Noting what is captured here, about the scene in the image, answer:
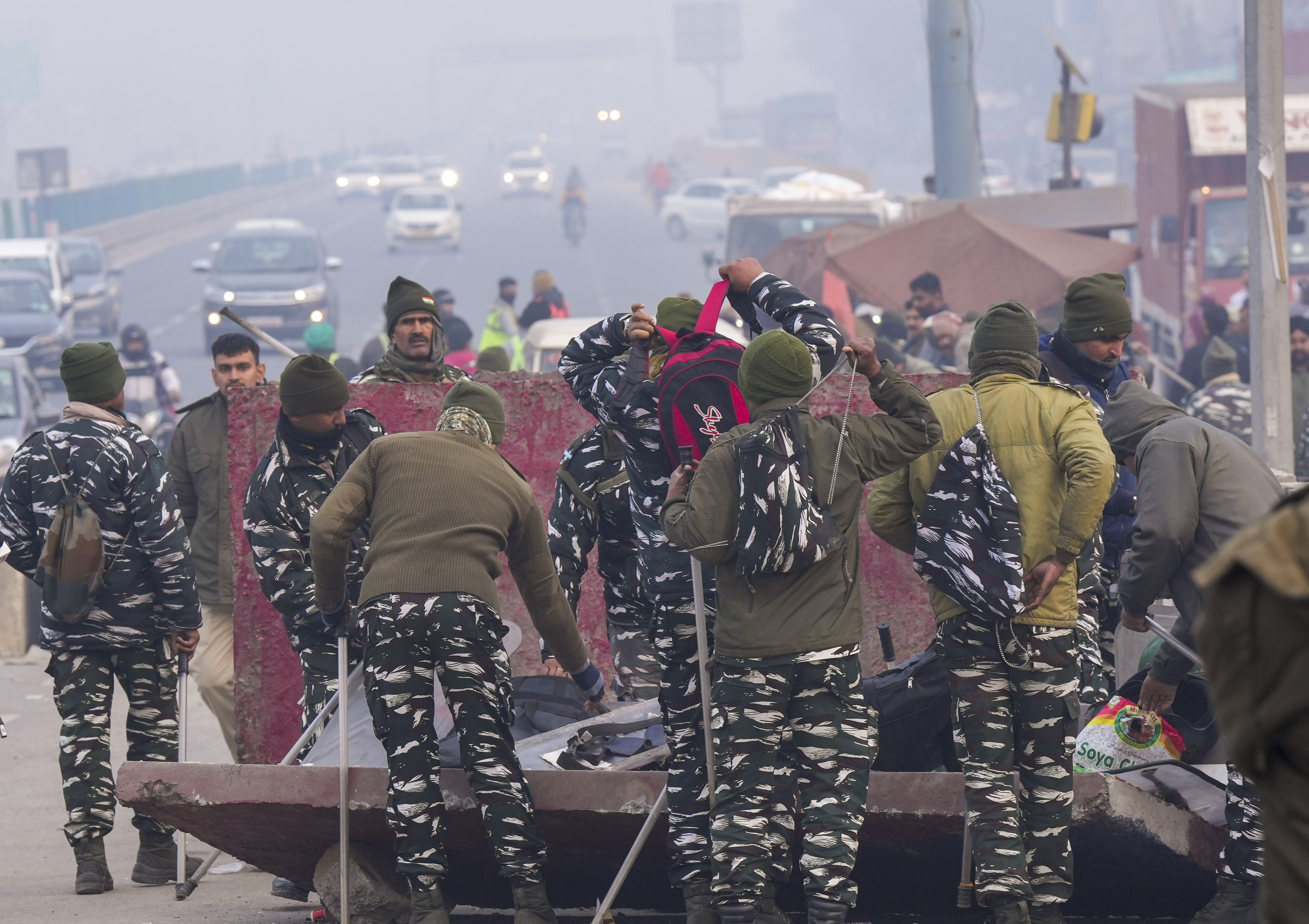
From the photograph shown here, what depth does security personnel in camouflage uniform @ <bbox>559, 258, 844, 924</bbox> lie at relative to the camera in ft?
18.5

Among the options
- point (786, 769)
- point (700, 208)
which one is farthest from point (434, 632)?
point (700, 208)

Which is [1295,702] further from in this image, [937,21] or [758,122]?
[758,122]

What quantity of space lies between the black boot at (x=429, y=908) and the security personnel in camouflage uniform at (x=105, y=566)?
179cm

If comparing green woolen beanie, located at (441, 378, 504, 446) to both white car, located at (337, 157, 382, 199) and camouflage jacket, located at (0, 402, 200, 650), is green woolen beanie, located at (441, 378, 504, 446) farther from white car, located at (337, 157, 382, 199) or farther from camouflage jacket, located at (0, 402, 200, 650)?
white car, located at (337, 157, 382, 199)

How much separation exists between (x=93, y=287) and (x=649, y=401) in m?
26.9

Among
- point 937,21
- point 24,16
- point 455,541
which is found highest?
point 24,16

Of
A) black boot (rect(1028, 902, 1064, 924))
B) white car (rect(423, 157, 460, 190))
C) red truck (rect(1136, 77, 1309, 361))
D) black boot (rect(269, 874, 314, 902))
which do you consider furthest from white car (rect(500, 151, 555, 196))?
black boot (rect(1028, 902, 1064, 924))

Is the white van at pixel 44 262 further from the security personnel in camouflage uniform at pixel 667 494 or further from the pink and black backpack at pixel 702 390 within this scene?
the pink and black backpack at pixel 702 390

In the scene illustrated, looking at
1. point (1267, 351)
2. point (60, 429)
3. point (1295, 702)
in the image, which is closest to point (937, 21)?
point (1267, 351)

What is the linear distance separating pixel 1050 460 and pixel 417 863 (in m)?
2.36

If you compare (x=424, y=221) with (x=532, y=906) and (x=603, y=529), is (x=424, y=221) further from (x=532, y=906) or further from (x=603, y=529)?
(x=532, y=906)

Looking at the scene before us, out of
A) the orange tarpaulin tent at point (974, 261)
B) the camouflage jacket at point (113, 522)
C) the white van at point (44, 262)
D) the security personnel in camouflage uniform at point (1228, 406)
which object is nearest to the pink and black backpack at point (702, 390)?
the camouflage jacket at point (113, 522)

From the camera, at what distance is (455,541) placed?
18.2 feet

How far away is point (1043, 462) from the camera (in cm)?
539
